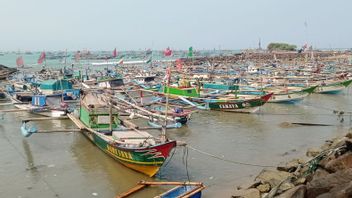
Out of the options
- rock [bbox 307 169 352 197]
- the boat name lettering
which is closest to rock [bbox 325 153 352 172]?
rock [bbox 307 169 352 197]

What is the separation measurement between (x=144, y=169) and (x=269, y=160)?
5.52 m

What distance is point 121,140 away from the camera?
14.9 metres

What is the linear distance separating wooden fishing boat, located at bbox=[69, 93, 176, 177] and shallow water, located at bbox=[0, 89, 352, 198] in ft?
1.84

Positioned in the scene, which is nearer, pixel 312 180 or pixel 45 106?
pixel 312 180

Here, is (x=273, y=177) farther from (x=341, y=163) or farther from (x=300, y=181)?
(x=341, y=163)

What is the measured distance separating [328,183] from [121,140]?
312 inches

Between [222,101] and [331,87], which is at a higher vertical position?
[331,87]

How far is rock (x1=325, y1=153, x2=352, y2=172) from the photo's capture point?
10.4m

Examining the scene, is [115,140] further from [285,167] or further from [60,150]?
[285,167]

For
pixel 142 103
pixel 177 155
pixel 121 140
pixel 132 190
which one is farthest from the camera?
pixel 142 103

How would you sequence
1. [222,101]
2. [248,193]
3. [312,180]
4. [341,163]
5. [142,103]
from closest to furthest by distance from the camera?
[312,180] → [341,163] → [248,193] → [142,103] → [222,101]

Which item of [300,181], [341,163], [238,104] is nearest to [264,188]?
[300,181]

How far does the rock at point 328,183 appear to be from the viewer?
29.6 ft

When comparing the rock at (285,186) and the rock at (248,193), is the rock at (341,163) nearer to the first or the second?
the rock at (285,186)
